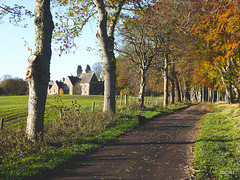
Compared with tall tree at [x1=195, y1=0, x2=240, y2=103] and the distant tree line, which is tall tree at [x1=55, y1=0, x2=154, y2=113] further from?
the distant tree line

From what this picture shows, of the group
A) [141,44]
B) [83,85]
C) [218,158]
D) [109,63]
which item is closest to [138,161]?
[218,158]

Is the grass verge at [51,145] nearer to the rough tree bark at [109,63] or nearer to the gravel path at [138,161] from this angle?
the gravel path at [138,161]

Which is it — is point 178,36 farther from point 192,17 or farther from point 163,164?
point 163,164

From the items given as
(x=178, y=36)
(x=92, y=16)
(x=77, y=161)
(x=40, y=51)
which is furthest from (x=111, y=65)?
(x=178, y=36)

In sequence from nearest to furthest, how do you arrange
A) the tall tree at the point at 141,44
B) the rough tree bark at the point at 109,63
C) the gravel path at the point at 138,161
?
the gravel path at the point at 138,161 → the rough tree bark at the point at 109,63 → the tall tree at the point at 141,44

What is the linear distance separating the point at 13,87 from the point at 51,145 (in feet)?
236

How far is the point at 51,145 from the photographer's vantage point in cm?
756

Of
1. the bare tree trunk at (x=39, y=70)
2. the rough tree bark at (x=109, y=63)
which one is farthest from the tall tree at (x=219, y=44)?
the bare tree trunk at (x=39, y=70)

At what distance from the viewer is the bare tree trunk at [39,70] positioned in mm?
7504

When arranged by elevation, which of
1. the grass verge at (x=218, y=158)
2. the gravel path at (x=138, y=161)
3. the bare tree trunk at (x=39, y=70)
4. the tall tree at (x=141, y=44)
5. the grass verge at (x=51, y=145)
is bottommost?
the gravel path at (x=138, y=161)

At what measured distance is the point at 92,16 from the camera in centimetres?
1403

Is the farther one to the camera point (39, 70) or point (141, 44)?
point (141, 44)

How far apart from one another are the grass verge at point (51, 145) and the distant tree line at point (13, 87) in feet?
221

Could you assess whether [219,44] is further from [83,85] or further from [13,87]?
[13,87]
